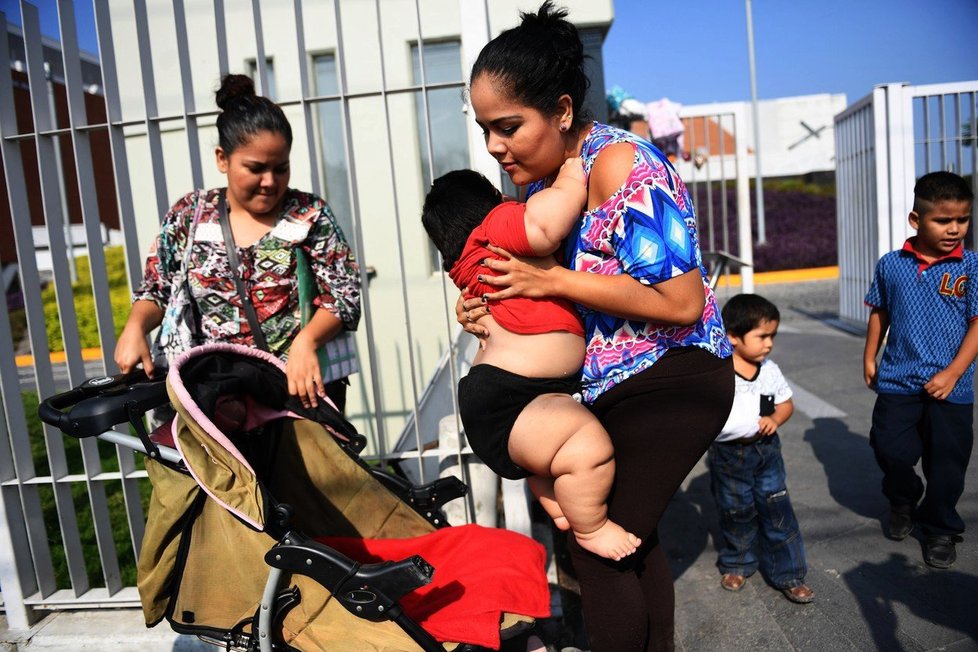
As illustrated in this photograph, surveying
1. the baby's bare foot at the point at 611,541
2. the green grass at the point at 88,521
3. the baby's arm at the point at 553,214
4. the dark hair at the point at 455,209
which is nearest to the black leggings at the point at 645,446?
the baby's bare foot at the point at 611,541

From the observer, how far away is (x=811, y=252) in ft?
57.2

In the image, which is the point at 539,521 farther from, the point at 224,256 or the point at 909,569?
the point at 224,256

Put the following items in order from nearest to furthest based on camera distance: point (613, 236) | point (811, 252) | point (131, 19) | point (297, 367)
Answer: point (613, 236) → point (297, 367) → point (131, 19) → point (811, 252)

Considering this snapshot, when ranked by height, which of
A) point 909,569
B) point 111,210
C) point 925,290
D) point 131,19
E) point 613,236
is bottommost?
point 909,569

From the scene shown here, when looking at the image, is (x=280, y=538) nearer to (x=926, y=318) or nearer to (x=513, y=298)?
(x=513, y=298)

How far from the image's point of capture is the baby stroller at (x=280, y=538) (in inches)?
75.4

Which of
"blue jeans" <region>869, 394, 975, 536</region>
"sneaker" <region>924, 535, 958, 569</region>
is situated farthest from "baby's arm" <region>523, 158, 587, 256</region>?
"sneaker" <region>924, 535, 958, 569</region>

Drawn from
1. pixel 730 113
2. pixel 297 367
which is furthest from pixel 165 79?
pixel 297 367

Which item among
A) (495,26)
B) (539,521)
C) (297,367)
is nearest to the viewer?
(297,367)

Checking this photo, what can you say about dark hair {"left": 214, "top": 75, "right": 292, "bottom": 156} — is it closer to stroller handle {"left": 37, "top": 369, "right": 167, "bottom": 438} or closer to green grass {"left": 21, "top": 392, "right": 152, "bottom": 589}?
stroller handle {"left": 37, "top": 369, "right": 167, "bottom": 438}

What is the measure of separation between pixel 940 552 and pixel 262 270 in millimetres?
2921

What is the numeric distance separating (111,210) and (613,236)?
577 inches

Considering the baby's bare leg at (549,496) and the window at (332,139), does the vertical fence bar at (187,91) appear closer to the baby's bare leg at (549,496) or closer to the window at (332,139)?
the baby's bare leg at (549,496)

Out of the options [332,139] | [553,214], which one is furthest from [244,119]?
[332,139]
